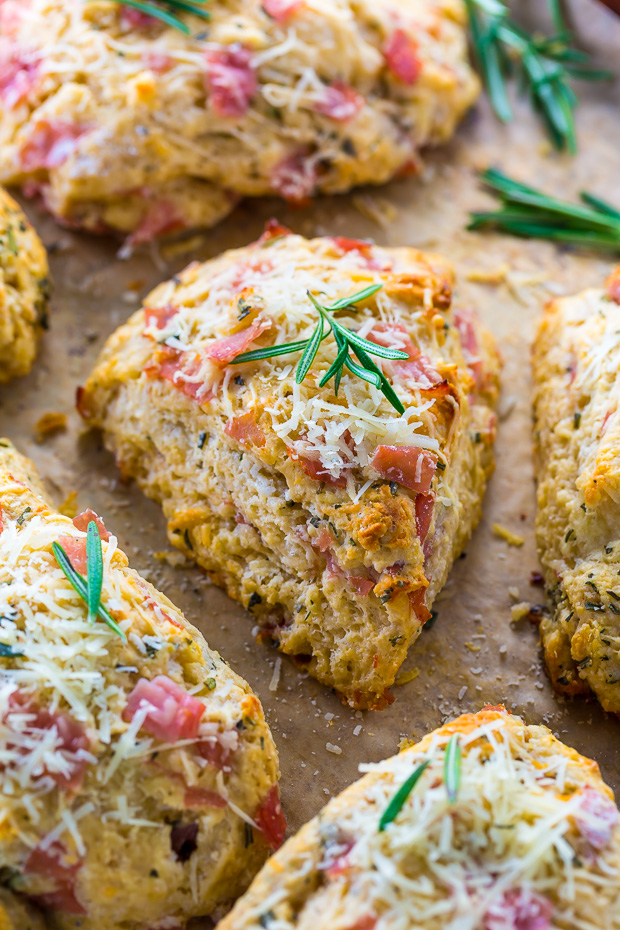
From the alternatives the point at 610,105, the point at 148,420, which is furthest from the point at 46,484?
the point at 610,105

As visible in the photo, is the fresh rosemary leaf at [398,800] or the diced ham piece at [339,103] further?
the diced ham piece at [339,103]

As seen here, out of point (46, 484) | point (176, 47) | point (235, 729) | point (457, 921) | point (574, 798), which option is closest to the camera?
point (457, 921)

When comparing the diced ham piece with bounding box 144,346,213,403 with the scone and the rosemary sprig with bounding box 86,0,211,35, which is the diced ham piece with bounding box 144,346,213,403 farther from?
the rosemary sprig with bounding box 86,0,211,35

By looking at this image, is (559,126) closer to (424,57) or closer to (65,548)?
(424,57)

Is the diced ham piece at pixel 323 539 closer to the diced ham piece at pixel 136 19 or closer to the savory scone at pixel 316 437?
the savory scone at pixel 316 437

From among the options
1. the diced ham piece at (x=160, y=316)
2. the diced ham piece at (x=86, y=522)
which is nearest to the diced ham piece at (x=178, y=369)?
the diced ham piece at (x=160, y=316)

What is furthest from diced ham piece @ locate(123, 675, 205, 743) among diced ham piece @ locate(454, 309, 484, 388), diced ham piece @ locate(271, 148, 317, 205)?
diced ham piece @ locate(271, 148, 317, 205)

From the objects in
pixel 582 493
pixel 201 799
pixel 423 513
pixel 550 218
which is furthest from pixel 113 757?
pixel 550 218
